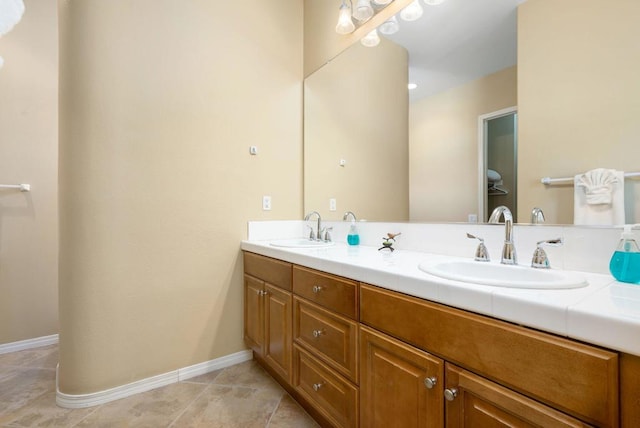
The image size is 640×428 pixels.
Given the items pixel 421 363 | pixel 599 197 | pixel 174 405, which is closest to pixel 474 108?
pixel 599 197

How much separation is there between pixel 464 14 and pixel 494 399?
1620mm

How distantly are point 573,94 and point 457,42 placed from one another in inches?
24.5

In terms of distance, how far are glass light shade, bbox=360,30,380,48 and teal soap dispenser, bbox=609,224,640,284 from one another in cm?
162

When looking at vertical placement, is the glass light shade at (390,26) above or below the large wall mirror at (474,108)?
above

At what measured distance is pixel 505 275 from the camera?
107 cm

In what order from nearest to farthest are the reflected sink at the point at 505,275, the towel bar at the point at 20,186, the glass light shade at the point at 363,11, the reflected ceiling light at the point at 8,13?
the reflected sink at the point at 505,275, the reflected ceiling light at the point at 8,13, the glass light shade at the point at 363,11, the towel bar at the point at 20,186

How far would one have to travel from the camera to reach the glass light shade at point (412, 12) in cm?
164

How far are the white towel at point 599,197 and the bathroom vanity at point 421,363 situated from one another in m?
0.64

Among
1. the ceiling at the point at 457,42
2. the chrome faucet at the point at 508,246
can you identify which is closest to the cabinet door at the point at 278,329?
the chrome faucet at the point at 508,246

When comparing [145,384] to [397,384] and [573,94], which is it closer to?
[397,384]

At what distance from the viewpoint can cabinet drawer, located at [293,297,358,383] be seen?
44.9 inches

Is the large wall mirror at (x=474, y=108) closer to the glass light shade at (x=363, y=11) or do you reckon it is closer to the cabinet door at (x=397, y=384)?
the glass light shade at (x=363, y=11)

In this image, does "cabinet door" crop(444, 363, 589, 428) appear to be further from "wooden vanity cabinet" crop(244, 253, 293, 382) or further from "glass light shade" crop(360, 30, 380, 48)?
"glass light shade" crop(360, 30, 380, 48)

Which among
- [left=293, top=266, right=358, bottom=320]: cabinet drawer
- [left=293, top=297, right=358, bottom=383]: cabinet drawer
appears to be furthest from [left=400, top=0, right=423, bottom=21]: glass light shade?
[left=293, top=297, right=358, bottom=383]: cabinet drawer
